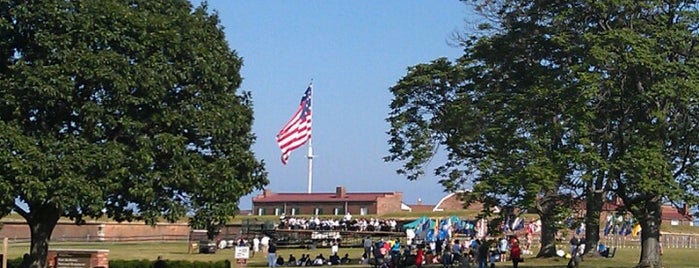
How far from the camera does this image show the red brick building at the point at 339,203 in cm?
9175

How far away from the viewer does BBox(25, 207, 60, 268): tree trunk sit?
30812 mm

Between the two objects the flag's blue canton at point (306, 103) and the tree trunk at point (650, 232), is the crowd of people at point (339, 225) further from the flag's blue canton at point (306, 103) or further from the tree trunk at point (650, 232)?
the tree trunk at point (650, 232)

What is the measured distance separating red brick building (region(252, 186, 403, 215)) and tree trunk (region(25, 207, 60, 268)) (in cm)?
5963

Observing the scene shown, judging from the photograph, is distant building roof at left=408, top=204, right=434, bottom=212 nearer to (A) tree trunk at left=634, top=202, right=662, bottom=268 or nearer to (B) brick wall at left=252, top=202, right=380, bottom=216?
(B) brick wall at left=252, top=202, right=380, bottom=216

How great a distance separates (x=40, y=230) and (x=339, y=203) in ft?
204

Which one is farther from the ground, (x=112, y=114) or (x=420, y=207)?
(x=112, y=114)

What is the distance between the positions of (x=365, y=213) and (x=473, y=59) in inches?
1896

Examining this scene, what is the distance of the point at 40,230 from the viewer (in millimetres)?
31219

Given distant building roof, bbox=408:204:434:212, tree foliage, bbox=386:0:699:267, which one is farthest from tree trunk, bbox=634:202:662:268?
distant building roof, bbox=408:204:434:212

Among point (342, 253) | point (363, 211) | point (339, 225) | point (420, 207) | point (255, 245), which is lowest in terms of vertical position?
point (342, 253)

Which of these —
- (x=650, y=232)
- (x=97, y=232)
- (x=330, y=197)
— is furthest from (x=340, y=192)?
(x=650, y=232)

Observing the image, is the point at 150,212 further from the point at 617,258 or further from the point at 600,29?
the point at 617,258

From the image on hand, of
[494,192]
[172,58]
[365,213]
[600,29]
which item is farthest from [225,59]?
[365,213]

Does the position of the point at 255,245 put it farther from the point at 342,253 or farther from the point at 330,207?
the point at 330,207
